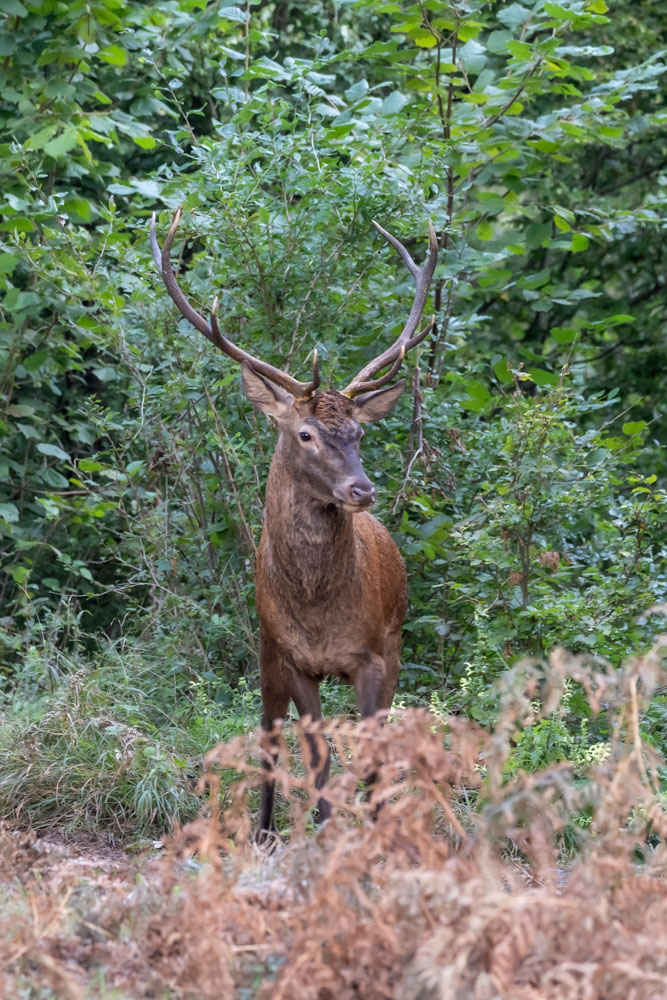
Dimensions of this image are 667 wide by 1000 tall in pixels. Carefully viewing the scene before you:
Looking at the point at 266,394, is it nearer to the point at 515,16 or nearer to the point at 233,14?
the point at 233,14

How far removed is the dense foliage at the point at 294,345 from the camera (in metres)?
6.63

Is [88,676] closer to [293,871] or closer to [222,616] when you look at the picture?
[222,616]

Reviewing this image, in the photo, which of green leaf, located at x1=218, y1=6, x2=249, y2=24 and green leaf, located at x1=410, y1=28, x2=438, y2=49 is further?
green leaf, located at x1=410, y1=28, x2=438, y2=49

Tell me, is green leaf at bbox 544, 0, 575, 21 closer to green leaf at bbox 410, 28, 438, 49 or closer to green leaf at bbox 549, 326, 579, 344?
green leaf at bbox 410, 28, 438, 49

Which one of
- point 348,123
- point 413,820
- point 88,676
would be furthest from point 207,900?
point 348,123

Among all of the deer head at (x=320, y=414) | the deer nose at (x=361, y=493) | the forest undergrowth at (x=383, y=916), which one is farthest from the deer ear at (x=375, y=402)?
the forest undergrowth at (x=383, y=916)

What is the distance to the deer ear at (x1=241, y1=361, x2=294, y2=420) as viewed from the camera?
5582 millimetres

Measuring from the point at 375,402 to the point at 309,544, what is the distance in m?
0.77

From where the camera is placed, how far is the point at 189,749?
596 cm

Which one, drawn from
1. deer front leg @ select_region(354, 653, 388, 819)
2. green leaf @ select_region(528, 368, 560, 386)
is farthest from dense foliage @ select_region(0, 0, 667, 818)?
deer front leg @ select_region(354, 653, 388, 819)

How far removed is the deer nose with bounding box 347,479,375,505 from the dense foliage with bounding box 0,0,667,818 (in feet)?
3.77

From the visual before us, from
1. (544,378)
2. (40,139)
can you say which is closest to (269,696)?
(544,378)

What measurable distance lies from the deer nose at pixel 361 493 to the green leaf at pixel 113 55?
12.4ft

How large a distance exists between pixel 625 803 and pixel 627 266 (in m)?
8.27
